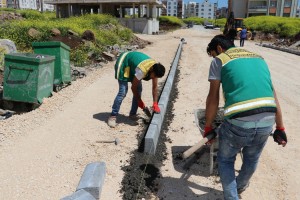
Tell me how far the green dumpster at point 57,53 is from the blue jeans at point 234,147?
18.0ft

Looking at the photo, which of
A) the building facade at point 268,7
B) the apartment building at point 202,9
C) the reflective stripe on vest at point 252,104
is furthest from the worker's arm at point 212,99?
the apartment building at point 202,9

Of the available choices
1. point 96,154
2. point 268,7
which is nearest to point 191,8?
point 268,7

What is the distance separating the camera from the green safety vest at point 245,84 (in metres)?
2.57

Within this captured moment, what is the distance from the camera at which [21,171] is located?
3.86 metres

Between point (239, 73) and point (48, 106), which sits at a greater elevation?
point (239, 73)

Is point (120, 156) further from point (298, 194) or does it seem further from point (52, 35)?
Result: point (52, 35)

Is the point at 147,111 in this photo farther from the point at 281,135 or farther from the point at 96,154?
the point at 281,135

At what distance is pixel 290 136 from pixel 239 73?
317cm

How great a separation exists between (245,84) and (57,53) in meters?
5.77

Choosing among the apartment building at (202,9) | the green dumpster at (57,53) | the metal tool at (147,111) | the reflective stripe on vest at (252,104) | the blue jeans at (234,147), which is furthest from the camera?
the apartment building at (202,9)

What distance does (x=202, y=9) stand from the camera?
578 feet

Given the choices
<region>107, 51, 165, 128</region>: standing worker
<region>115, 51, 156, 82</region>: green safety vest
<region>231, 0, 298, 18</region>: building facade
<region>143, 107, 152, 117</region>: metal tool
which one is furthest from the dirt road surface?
<region>231, 0, 298, 18</region>: building facade

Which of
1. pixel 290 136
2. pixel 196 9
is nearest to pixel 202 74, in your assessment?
pixel 290 136

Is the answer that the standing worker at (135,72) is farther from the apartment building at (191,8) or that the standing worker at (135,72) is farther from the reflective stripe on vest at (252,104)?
the apartment building at (191,8)
